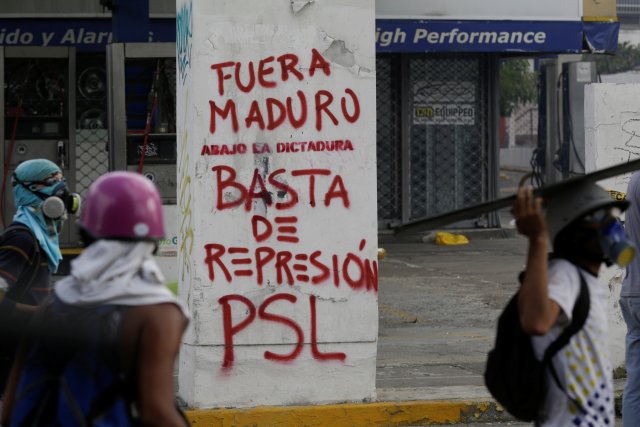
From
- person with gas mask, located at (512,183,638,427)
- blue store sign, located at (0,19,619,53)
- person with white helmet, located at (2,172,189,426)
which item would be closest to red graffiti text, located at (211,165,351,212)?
person with gas mask, located at (512,183,638,427)

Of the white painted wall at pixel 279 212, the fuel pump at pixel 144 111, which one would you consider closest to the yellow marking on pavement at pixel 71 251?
the fuel pump at pixel 144 111

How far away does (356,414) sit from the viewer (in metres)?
8.02

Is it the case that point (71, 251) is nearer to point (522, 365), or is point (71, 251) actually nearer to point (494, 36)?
point (494, 36)

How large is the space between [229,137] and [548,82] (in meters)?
14.3

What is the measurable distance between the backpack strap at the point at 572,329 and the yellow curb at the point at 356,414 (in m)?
3.81

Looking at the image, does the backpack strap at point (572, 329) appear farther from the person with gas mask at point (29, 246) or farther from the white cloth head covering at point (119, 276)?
the person with gas mask at point (29, 246)

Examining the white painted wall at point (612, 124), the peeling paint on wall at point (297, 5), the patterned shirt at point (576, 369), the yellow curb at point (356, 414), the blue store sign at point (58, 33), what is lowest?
the yellow curb at point (356, 414)

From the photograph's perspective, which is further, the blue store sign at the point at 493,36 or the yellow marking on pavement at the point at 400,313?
the blue store sign at the point at 493,36

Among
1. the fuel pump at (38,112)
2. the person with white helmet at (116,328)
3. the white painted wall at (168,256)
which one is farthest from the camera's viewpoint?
the fuel pump at (38,112)

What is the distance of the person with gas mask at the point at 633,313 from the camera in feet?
22.3

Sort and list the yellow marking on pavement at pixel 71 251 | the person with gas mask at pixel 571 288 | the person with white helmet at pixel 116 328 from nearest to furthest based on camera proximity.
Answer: the person with white helmet at pixel 116 328 < the person with gas mask at pixel 571 288 < the yellow marking on pavement at pixel 71 251

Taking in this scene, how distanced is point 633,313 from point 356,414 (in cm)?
192

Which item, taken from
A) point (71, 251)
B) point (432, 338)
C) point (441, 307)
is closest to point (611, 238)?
point (432, 338)

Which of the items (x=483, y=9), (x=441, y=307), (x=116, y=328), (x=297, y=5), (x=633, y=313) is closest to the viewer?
(x=116, y=328)
